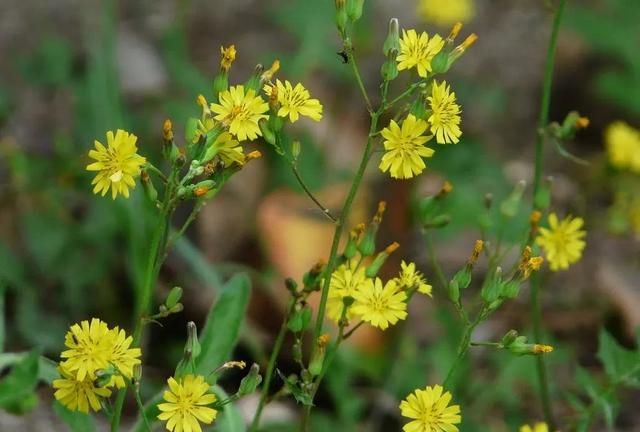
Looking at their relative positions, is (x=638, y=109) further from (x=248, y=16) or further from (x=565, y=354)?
(x=248, y=16)

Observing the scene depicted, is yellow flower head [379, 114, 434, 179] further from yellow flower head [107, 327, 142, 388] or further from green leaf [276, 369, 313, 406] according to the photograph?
yellow flower head [107, 327, 142, 388]

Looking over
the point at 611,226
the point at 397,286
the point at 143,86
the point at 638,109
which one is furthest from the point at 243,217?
the point at 397,286

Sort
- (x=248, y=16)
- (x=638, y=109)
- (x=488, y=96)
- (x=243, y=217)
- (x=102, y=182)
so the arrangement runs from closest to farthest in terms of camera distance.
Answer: (x=102, y=182), (x=243, y=217), (x=638, y=109), (x=488, y=96), (x=248, y=16)

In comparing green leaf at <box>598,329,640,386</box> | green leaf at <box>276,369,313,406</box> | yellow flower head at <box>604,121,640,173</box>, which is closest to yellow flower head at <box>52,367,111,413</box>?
green leaf at <box>276,369,313,406</box>

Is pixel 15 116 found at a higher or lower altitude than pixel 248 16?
lower

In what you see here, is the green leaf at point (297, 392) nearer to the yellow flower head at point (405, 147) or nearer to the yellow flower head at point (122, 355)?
the yellow flower head at point (122, 355)

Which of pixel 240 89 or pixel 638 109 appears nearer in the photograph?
pixel 240 89
